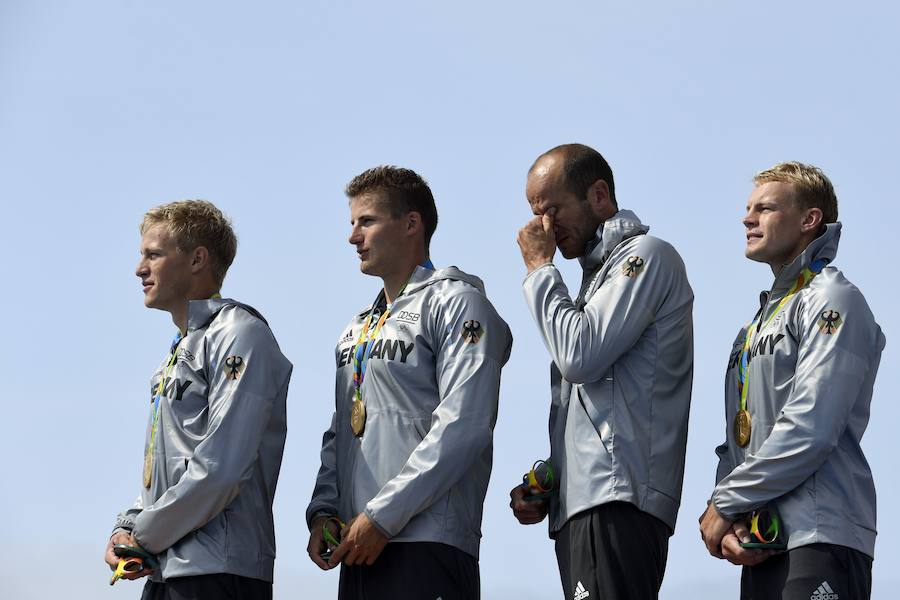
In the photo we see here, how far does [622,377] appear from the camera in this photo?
783 centimetres

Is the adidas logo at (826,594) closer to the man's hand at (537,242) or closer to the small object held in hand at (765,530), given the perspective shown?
the small object held in hand at (765,530)

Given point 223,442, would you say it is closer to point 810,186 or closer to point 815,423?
point 815,423

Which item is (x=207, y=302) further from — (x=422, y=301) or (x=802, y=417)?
(x=802, y=417)

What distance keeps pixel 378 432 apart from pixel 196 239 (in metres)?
1.82

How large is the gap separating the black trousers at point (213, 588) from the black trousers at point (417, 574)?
2.09 feet

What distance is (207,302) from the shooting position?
8844 mm

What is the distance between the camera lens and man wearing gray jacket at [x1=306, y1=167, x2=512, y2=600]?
7828 mm

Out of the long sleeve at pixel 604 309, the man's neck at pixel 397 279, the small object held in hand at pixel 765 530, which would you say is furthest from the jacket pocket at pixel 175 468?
the small object held in hand at pixel 765 530

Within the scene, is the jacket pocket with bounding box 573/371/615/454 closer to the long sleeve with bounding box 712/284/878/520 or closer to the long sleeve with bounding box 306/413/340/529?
the long sleeve with bounding box 712/284/878/520

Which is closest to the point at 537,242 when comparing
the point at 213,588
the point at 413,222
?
the point at 413,222

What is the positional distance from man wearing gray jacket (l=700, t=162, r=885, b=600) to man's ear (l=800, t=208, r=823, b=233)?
0.34 feet

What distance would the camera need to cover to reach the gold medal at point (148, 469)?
337 inches

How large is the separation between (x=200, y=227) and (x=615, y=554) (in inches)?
131

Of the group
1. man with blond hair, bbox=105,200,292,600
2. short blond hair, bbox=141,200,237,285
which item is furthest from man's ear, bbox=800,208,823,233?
short blond hair, bbox=141,200,237,285
